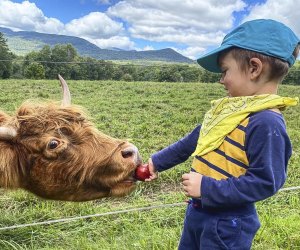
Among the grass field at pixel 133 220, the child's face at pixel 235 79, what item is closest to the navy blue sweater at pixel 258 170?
the child's face at pixel 235 79

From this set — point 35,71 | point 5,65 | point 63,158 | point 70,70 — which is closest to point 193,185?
point 63,158

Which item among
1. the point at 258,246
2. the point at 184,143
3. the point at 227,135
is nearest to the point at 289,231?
the point at 258,246

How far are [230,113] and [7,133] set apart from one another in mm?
1374

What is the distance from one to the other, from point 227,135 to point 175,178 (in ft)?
12.7

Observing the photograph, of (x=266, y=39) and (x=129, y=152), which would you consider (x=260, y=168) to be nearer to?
(x=266, y=39)

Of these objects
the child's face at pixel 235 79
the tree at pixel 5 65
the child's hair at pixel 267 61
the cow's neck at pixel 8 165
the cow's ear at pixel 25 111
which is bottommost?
the tree at pixel 5 65

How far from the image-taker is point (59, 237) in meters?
4.08

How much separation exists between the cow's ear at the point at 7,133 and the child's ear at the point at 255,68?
1499mm

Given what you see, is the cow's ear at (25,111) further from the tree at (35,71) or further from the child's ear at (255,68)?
the tree at (35,71)

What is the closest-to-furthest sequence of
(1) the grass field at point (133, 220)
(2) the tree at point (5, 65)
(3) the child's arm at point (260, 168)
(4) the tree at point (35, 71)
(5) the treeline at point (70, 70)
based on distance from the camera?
1. (3) the child's arm at point (260, 168)
2. (1) the grass field at point (133, 220)
3. (4) the tree at point (35, 71)
4. (5) the treeline at point (70, 70)
5. (2) the tree at point (5, 65)

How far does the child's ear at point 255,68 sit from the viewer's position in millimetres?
2062

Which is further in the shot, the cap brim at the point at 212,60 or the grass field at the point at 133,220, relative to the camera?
the grass field at the point at 133,220

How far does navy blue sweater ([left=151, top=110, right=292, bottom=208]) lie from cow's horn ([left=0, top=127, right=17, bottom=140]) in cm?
126

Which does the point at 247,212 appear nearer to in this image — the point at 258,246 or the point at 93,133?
the point at 93,133
